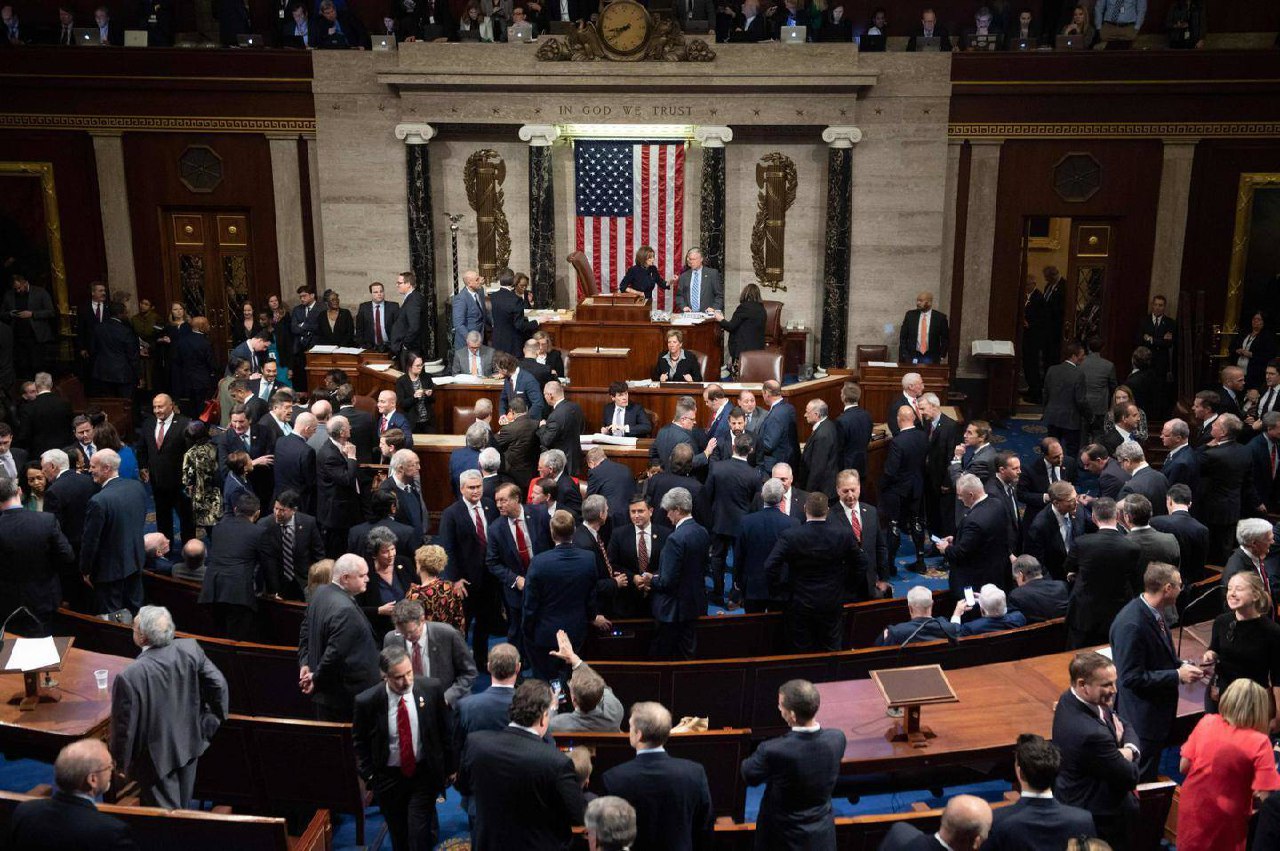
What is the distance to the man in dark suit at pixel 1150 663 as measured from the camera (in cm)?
607

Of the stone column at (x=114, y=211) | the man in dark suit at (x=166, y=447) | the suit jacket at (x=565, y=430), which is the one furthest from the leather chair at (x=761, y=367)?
the stone column at (x=114, y=211)

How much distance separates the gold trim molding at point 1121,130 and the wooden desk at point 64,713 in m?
12.2

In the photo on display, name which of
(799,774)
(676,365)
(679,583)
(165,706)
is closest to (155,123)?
(676,365)

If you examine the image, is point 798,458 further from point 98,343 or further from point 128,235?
point 128,235

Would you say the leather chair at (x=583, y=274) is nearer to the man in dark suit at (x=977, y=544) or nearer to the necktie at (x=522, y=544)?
the necktie at (x=522, y=544)

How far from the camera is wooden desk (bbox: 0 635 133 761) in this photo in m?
6.22

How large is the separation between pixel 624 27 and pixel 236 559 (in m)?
9.75

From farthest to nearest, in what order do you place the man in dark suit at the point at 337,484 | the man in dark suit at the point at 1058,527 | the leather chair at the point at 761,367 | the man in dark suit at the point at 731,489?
the leather chair at the point at 761,367 → the man in dark suit at the point at 731,489 → the man in dark suit at the point at 337,484 → the man in dark suit at the point at 1058,527

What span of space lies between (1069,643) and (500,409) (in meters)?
6.12

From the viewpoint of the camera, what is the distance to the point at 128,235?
54.5ft

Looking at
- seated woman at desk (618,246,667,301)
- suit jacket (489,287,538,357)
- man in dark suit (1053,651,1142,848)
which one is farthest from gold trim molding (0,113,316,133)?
→ man in dark suit (1053,651,1142,848)

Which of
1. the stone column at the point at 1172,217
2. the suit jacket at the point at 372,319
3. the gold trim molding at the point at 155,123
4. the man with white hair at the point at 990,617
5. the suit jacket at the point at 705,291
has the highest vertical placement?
the gold trim molding at the point at 155,123

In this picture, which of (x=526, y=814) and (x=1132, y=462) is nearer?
(x=526, y=814)

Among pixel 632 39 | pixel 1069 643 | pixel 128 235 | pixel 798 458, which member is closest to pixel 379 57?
pixel 632 39
